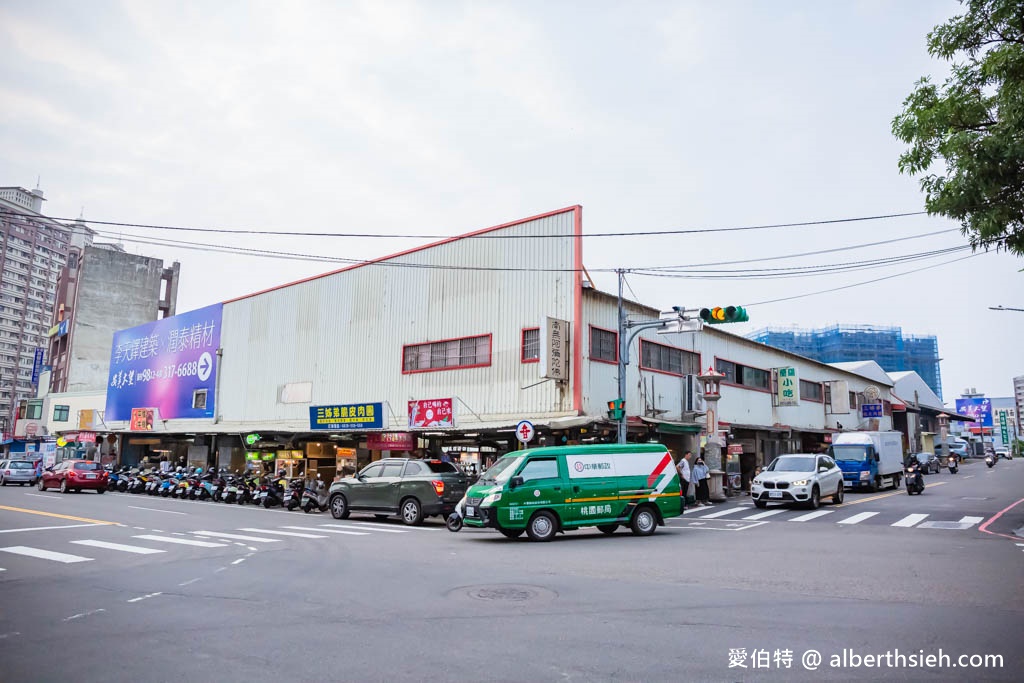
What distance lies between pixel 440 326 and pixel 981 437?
390 ft

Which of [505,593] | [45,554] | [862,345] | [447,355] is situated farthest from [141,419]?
[862,345]

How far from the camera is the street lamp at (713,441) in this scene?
26672mm

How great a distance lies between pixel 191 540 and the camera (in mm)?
A: 15031

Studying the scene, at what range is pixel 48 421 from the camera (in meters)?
63.4

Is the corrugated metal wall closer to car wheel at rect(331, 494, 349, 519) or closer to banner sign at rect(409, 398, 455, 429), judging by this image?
banner sign at rect(409, 398, 455, 429)

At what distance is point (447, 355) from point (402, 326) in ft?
9.70

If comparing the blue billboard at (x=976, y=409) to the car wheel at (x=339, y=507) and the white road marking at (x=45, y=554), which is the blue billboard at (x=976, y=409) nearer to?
the car wheel at (x=339, y=507)

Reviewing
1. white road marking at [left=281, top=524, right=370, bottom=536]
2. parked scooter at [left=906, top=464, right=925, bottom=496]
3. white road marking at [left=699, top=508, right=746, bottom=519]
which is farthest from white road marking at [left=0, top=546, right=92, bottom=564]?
parked scooter at [left=906, top=464, right=925, bottom=496]

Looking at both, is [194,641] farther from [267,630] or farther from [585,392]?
[585,392]

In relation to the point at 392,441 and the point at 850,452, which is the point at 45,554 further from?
the point at 850,452

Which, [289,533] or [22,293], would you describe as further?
[22,293]

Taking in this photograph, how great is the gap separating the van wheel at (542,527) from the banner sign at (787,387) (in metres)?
27.0

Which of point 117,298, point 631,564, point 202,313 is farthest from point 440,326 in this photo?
point 117,298

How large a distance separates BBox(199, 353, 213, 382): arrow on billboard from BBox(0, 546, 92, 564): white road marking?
1062 inches
